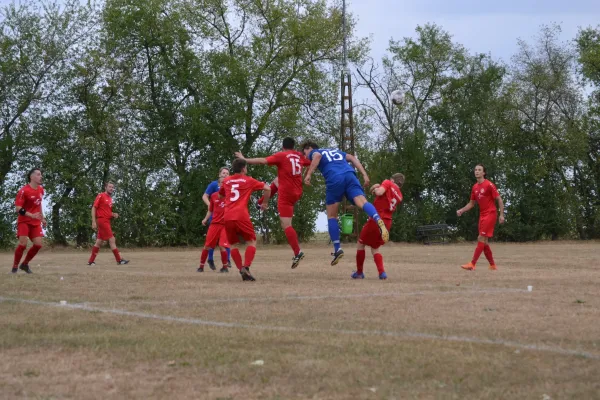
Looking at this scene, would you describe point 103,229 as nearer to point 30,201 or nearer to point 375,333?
point 30,201

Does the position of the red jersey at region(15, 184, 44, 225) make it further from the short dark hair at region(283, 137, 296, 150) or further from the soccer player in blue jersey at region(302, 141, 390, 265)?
the soccer player in blue jersey at region(302, 141, 390, 265)

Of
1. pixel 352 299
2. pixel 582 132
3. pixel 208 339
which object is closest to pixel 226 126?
pixel 582 132

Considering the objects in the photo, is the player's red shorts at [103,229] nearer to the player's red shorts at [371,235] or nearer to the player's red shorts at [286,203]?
the player's red shorts at [286,203]

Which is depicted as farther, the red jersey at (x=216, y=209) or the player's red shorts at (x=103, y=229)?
the player's red shorts at (x=103, y=229)

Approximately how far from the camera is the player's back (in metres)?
13.2

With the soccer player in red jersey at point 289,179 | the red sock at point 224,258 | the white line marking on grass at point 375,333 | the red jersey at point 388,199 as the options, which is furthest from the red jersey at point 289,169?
the white line marking on grass at point 375,333

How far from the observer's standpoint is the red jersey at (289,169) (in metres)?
13.6

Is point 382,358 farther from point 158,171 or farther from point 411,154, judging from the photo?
point 411,154

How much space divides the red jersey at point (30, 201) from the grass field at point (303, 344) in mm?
4903

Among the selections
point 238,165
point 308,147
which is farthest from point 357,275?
point 238,165

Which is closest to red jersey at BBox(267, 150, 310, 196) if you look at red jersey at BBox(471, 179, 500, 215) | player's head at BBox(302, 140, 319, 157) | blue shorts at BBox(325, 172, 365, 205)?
player's head at BBox(302, 140, 319, 157)

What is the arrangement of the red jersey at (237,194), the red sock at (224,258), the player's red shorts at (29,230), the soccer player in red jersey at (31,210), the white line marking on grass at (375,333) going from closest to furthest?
1. the white line marking on grass at (375,333)
2. the red jersey at (237,194)
3. the soccer player in red jersey at (31,210)
4. the player's red shorts at (29,230)
5. the red sock at (224,258)

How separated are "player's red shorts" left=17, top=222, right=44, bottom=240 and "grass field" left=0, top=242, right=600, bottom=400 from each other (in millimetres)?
4939

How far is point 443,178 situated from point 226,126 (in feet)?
→ 39.6
